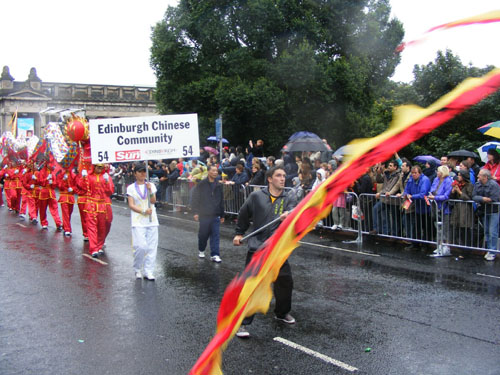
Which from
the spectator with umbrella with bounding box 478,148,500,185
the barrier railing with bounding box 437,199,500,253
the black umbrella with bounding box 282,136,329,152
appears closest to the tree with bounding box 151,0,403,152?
the black umbrella with bounding box 282,136,329,152

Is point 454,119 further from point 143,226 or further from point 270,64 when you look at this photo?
point 270,64

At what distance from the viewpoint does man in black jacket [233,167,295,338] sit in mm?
6117

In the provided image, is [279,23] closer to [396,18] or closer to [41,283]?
[396,18]

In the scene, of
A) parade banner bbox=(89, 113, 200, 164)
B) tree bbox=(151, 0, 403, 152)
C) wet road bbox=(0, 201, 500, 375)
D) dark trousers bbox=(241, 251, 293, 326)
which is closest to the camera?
wet road bbox=(0, 201, 500, 375)

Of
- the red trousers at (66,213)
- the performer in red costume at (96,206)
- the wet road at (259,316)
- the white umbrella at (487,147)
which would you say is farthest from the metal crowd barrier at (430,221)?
the red trousers at (66,213)

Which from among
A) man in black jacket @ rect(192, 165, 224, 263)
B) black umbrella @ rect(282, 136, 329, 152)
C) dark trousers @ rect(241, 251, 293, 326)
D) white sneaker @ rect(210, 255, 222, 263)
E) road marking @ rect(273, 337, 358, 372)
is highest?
black umbrella @ rect(282, 136, 329, 152)

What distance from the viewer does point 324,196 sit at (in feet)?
7.14

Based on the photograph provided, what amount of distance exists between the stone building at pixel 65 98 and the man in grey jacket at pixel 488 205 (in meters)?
48.3

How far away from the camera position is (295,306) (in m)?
6.96

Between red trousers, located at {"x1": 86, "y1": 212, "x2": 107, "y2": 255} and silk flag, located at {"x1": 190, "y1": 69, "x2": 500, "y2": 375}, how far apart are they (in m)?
8.47

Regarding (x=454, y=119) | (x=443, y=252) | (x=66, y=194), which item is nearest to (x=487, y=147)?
(x=443, y=252)

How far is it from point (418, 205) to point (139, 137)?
6038 mm

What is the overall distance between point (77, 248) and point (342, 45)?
70.5 ft

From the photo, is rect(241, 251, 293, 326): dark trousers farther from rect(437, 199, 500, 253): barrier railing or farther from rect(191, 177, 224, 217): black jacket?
rect(437, 199, 500, 253): barrier railing
